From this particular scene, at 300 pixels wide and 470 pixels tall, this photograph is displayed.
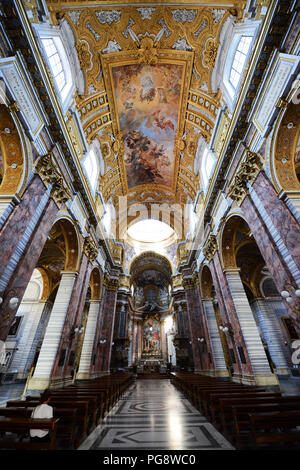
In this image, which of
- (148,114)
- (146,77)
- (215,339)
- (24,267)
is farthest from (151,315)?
(146,77)

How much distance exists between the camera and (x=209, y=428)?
4770 millimetres

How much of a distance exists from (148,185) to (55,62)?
13222mm

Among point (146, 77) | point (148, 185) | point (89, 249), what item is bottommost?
point (89, 249)

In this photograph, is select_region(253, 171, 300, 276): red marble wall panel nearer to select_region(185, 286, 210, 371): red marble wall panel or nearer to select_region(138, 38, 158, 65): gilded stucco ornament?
select_region(138, 38, 158, 65): gilded stucco ornament

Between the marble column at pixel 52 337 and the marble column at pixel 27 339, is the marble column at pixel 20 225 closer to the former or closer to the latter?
the marble column at pixel 52 337

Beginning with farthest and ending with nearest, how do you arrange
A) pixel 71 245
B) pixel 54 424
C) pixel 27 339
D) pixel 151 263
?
pixel 151 263 → pixel 27 339 → pixel 71 245 → pixel 54 424

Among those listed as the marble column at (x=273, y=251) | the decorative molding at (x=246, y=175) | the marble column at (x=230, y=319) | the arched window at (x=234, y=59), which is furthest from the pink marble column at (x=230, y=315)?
the arched window at (x=234, y=59)

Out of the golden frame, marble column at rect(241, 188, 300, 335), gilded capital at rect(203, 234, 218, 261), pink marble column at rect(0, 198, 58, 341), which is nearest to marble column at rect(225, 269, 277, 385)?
gilded capital at rect(203, 234, 218, 261)

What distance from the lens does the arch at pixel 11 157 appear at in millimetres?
6617

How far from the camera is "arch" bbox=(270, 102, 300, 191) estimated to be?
6695 millimetres

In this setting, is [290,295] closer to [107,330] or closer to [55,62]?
[55,62]

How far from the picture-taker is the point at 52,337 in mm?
9508
